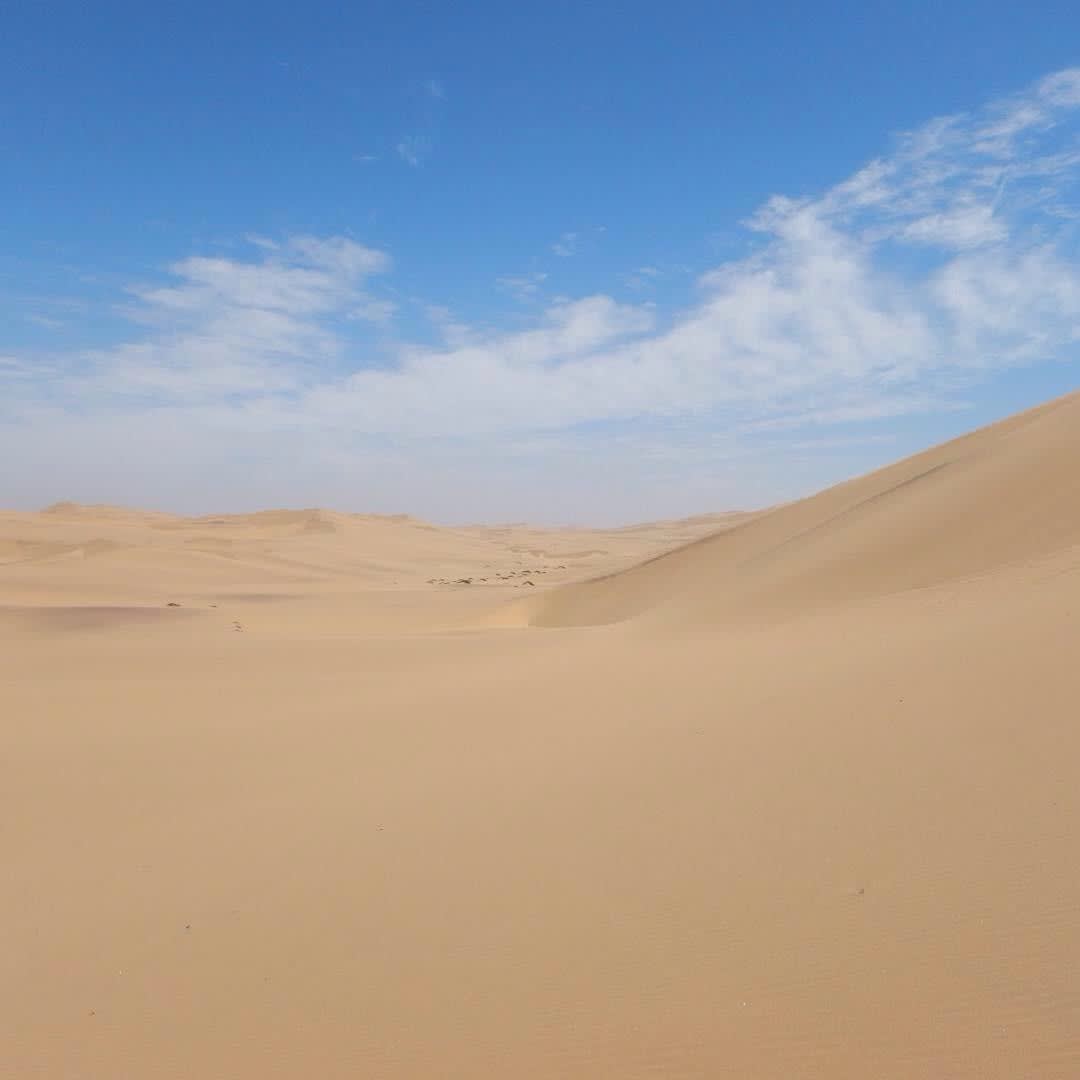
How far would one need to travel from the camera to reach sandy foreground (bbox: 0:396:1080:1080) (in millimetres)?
2332

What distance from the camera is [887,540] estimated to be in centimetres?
1045

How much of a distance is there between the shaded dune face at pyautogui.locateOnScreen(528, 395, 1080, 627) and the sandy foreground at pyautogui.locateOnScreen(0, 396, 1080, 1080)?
3.66 ft

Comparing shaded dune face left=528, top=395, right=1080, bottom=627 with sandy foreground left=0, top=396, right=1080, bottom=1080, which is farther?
shaded dune face left=528, top=395, right=1080, bottom=627

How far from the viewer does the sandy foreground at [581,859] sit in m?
2.33

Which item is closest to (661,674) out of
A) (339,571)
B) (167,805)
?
(167,805)

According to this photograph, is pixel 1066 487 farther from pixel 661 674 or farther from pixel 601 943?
pixel 601 943

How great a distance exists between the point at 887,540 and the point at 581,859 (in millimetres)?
8375

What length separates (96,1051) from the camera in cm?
252

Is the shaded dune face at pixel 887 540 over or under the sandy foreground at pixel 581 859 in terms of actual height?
over

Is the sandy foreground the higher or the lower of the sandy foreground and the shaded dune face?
the lower

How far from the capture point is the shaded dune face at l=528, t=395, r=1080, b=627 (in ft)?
28.9

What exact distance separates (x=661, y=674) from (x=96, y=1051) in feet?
15.6

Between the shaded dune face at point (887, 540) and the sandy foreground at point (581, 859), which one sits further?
the shaded dune face at point (887, 540)

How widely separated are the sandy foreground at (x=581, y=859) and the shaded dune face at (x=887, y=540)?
3.66 feet
